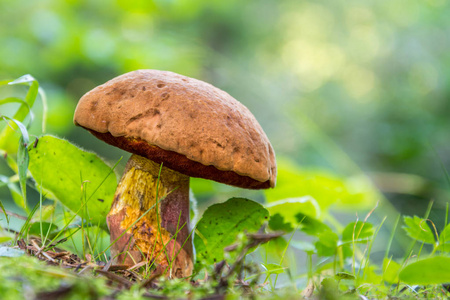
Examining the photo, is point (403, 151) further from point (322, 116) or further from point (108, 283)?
point (108, 283)

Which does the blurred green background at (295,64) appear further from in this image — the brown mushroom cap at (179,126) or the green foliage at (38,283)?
the green foliage at (38,283)

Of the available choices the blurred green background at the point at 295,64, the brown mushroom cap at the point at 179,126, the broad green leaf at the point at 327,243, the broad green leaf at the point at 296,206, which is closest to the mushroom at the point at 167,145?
the brown mushroom cap at the point at 179,126

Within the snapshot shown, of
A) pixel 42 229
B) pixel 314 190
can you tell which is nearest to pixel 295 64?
pixel 314 190

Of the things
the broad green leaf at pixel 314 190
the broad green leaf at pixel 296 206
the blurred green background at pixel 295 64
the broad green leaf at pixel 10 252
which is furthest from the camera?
the blurred green background at pixel 295 64

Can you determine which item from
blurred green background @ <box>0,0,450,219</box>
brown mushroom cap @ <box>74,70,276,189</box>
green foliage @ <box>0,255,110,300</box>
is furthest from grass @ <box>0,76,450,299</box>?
blurred green background @ <box>0,0,450,219</box>

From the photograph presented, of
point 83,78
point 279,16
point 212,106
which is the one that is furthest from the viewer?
point 279,16

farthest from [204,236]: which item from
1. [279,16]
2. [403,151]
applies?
[279,16]

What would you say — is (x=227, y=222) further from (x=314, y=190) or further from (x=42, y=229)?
(x=314, y=190)

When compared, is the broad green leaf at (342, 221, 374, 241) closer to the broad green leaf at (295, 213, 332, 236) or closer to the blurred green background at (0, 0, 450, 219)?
the broad green leaf at (295, 213, 332, 236)
